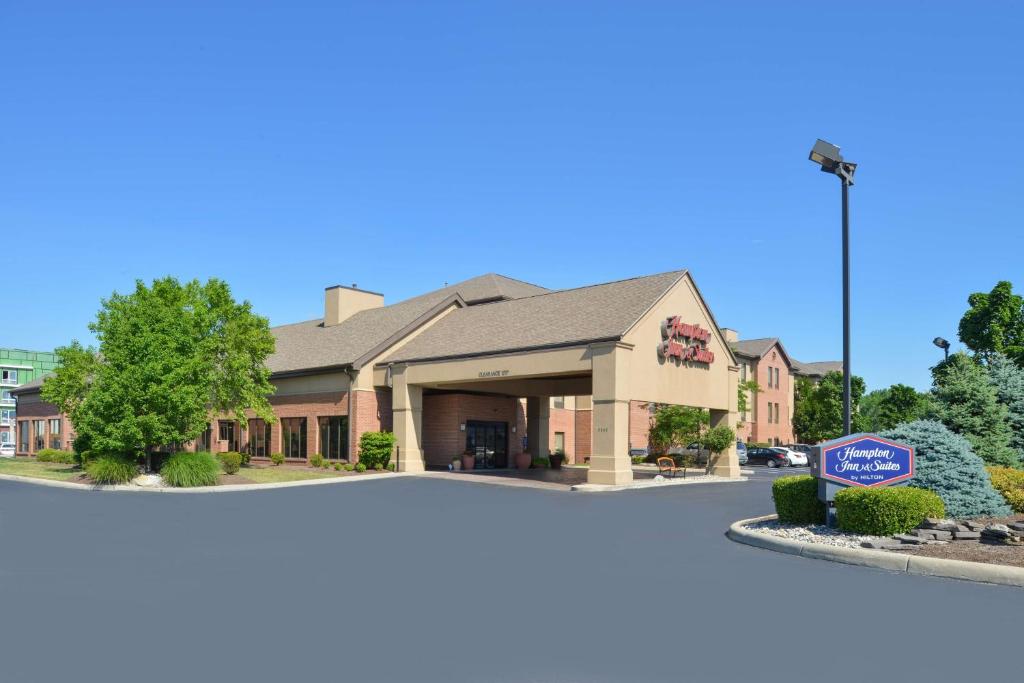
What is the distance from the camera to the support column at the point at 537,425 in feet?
140

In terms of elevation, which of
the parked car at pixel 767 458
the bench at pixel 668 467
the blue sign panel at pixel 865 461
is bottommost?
the parked car at pixel 767 458

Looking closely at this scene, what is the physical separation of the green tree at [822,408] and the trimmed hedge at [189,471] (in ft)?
182

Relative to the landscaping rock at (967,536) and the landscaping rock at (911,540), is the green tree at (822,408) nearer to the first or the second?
Result: the landscaping rock at (967,536)

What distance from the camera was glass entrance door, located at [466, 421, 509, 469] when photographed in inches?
1575

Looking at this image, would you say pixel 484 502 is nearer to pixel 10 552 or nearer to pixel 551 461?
pixel 10 552

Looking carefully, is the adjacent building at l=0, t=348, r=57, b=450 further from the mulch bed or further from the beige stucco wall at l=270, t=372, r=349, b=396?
the mulch bed

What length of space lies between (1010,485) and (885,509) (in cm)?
479

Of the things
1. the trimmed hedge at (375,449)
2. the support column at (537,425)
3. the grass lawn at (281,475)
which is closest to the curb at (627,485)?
the trimmed hedge at (375,449)

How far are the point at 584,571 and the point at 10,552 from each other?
8.93 m

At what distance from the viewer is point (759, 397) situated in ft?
237

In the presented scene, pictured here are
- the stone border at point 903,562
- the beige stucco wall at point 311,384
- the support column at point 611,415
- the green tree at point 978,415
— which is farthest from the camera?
the beige stucco wall at point 311,384

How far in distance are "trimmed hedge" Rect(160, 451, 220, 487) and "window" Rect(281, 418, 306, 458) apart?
37.0 ft

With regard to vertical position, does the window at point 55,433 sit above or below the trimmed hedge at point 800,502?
below

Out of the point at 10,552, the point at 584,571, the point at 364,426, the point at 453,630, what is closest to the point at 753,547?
the point at 584,571
